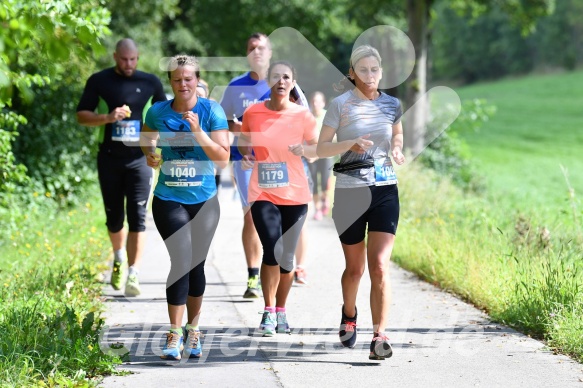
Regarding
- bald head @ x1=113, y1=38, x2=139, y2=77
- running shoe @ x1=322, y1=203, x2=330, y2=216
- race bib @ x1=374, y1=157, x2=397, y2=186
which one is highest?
bald head @ x1=113, y1=38, x2=139, y2=77

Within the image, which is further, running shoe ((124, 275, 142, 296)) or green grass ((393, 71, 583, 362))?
running shoe ((124, 275, 142, 296))

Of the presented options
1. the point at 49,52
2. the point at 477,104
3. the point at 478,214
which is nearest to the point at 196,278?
the point at 49,52

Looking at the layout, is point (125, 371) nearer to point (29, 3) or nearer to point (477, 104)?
point (29, 3)

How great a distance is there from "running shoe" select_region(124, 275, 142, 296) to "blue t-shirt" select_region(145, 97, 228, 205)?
230 centimetres

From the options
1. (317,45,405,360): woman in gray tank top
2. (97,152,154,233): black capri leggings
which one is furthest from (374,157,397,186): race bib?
(97,152,154,233): black capri leggings

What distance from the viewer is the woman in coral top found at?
7652mm

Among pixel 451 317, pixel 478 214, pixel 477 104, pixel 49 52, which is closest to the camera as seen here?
pixel 49 52

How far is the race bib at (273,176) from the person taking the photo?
7.67 metres

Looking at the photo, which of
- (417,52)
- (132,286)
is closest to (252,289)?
(132,286)

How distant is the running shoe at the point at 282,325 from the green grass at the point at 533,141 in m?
7.03

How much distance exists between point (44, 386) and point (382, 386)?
1.89 meters

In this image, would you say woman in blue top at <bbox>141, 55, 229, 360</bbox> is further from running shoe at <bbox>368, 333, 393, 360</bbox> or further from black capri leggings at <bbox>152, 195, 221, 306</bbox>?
running shoe at <bbox>368, 333, 393, 360</bbox>

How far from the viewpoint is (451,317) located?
8109 mm

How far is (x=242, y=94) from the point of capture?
30.2 feet
